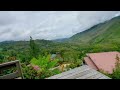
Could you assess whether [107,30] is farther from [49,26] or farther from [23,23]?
[23,23]

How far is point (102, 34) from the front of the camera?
5191 millimetres

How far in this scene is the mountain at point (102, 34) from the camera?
15.2 feet

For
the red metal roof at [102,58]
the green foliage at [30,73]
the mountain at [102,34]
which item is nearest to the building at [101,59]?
the red metal roof at [102,58]

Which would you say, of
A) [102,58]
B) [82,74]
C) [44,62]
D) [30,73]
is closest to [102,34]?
[102,58]

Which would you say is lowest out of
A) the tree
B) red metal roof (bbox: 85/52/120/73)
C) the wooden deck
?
red metal roof (bbox: 85/52/120/73)

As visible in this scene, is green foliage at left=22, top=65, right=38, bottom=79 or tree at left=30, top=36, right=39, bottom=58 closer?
green foliage at left=22, top=65, right=38, bottom=79

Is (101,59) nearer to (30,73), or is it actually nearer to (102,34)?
(102,34)

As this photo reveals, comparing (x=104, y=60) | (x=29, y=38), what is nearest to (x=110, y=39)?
(x=104, y=60)

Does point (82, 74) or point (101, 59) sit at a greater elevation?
point (82, 74)

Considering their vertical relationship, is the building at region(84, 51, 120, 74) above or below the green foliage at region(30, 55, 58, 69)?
below

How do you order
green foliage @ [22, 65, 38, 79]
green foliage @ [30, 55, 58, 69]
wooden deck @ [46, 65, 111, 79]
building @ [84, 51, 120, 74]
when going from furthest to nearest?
building @ [84, 51, 120, 74]
green foliage @ [30, 55, 58, 69]
green foliage @ [22, 65, 38, 79]
wooden deck @ [46, 65, 111, 79]

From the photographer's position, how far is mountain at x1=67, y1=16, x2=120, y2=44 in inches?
182

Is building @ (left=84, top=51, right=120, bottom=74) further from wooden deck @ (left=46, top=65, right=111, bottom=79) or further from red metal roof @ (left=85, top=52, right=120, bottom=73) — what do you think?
wooden deck @ (left=46, top=65, right=111, bottom=79)

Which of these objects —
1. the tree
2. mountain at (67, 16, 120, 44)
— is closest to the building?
mountain at (67, 16, 120, 44)
